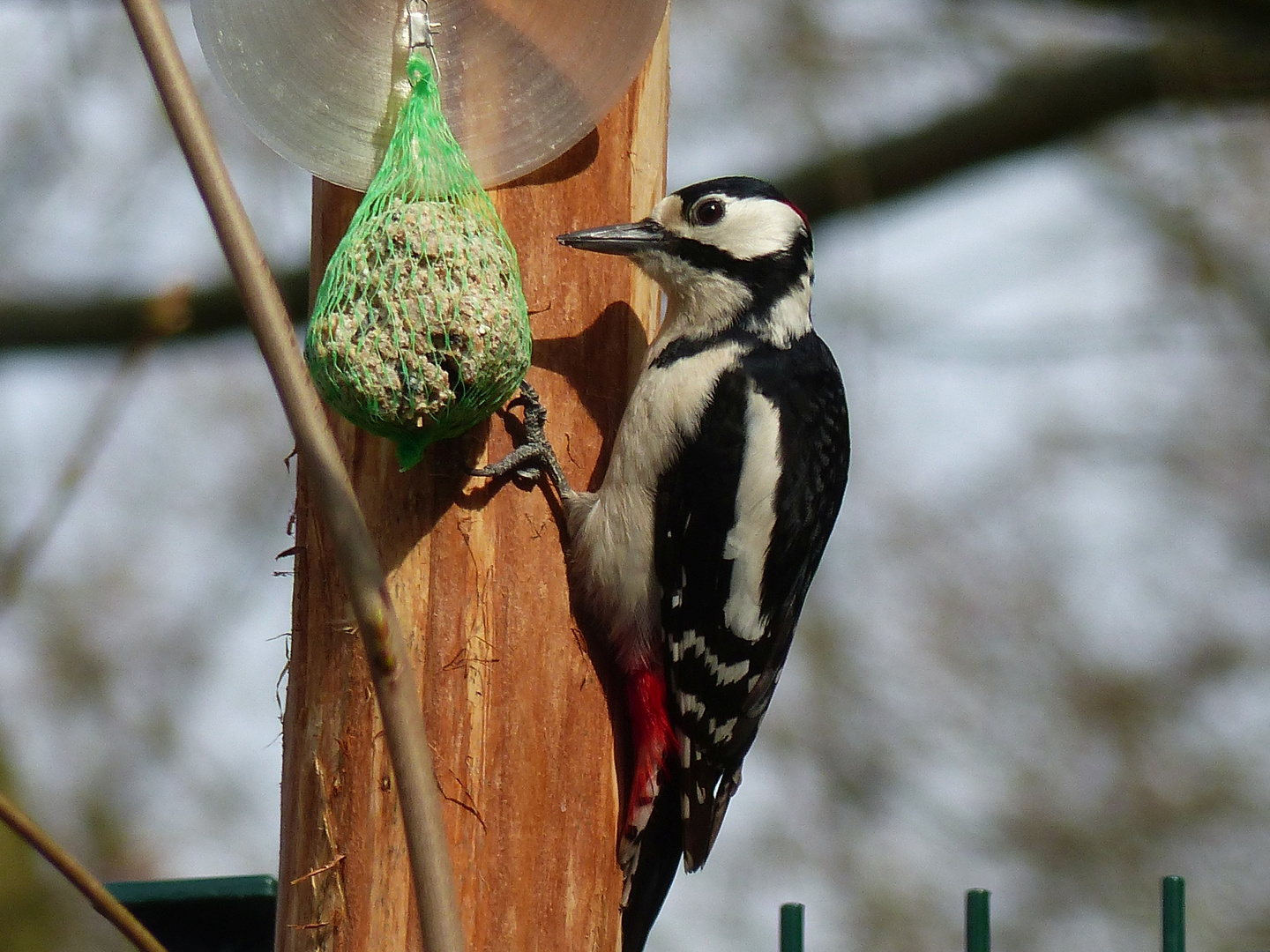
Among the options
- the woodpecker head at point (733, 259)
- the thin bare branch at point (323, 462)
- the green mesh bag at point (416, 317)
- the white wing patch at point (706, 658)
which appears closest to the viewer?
the thin bare branch at point (323, 462)

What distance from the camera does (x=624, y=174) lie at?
2773 mm

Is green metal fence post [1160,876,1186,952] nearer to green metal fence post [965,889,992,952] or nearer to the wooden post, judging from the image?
green metal fence post [965,889,992,952]

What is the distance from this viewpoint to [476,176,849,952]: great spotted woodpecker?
2615mm

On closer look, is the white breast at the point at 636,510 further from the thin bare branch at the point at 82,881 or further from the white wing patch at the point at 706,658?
the thin bare branch at the point at 82,881

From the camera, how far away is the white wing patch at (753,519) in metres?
2.81

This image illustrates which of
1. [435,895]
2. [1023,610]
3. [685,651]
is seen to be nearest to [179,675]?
[1023,610]

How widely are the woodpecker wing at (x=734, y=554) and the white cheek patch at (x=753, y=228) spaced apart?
0.26m

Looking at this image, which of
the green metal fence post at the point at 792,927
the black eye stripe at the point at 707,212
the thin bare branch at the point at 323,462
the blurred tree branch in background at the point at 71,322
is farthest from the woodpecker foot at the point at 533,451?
the blurred tree branch in background at the point at 71,322

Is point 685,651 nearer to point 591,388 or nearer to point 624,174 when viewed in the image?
point 591,388

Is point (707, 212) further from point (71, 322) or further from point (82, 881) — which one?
point (71, 322)

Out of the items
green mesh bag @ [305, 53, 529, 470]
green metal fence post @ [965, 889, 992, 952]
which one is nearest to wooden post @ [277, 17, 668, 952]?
green mesh bag @ [305, 53, 529, 470]

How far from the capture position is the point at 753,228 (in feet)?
10.1

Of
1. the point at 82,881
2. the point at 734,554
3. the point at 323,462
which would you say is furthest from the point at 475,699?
the point at 323,462

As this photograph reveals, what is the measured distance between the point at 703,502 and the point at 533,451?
0.46m
